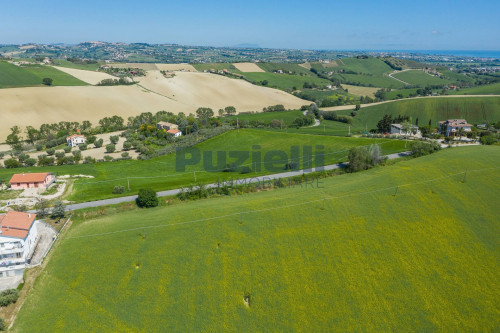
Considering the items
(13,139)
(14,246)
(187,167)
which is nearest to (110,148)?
(187,167)

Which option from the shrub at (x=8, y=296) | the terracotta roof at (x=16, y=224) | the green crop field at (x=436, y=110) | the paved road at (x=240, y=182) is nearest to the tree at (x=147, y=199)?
the paved road at (x=240, y=182)

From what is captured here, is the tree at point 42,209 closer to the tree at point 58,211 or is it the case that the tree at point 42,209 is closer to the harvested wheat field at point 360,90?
the tree at point 58,211

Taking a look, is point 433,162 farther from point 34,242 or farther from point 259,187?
point 34,242

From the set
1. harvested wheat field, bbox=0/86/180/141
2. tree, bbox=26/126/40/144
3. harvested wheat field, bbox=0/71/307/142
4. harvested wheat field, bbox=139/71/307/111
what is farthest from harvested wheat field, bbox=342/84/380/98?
tree, bbox=26/126/40/144

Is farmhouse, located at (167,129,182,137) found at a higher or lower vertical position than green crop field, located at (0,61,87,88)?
lower

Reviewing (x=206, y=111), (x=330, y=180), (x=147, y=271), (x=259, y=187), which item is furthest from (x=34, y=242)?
(x=206, y=111)

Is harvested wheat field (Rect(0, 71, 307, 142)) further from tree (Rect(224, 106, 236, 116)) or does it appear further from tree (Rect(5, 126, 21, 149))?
tree (Rect(224, 106, 236, 116))
